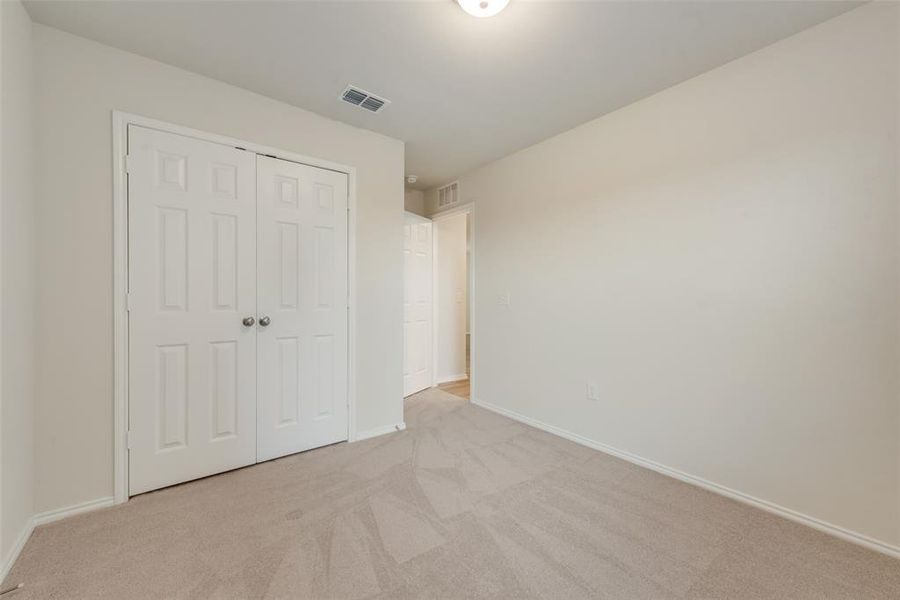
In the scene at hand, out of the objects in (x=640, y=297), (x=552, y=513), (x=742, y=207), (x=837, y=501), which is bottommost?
(x=552, y=513)

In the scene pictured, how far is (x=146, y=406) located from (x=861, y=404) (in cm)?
366

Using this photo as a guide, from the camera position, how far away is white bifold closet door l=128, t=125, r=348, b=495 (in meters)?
1.96

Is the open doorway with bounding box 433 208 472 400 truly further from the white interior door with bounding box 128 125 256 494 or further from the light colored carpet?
the white interior door with bounding box 128 125 256 494

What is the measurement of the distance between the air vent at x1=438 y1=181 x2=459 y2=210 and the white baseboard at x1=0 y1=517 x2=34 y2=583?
379cm

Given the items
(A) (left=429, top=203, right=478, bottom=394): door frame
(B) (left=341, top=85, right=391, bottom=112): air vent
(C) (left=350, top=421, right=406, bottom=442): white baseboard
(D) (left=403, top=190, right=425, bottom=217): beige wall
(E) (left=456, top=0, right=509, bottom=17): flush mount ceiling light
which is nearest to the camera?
(E) (left=456, top=0, right=509, bottom=17): flush mount ceiling light

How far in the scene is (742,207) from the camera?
1960mm

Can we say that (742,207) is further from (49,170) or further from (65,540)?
(65,540)

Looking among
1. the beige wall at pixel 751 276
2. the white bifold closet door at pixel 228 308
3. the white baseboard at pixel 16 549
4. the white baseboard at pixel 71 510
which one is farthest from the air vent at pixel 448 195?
the white baseboard at pixel 16 549

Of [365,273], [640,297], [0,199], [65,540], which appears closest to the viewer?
[0,199]

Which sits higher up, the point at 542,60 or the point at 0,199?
the point at 542,60

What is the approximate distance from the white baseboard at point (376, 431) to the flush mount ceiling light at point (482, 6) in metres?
2.75

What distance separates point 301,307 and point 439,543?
1.73 meters

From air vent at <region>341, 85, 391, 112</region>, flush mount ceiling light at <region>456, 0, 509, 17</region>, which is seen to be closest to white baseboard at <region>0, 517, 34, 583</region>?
air vent at <region>341, 85, 391, 112</region>

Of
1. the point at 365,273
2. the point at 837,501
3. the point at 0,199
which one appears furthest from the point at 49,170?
the point at 837,501
